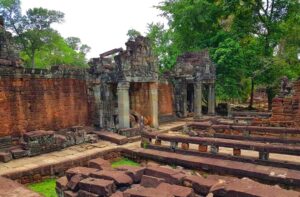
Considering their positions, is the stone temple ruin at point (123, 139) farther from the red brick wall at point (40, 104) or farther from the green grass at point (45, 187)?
the green grass at point (45, 187)

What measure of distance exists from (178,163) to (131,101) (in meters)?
6.64

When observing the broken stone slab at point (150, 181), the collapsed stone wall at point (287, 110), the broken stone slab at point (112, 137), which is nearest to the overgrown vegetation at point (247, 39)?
the collapsed stone wall at point (287, 110)

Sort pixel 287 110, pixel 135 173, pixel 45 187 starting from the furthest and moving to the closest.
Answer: pixel 287 110 → pixel 45 187 → pixel 135 173

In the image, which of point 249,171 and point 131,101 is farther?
point 131,101

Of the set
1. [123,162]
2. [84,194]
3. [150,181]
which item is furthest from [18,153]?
[150,181]

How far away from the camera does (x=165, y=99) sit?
16.5m

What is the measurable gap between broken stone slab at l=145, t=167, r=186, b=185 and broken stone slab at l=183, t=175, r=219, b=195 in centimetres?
15

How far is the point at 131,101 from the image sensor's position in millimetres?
13930

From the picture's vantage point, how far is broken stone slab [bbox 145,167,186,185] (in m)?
5.84

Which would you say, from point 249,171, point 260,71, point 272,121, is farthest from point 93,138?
point 260,71

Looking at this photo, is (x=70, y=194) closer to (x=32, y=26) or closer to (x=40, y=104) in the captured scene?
(x=40, y=104)

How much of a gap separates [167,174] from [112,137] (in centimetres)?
518

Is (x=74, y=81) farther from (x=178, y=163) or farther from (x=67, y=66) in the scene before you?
(x=178, y=163)

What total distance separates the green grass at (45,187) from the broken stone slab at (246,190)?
3951 millimetres
